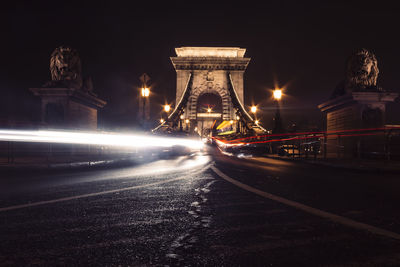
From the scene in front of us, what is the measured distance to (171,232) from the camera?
2621 mm

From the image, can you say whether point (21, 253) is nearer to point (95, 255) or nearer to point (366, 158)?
point (95, 255)

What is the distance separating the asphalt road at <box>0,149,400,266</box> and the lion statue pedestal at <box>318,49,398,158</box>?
1171 cm

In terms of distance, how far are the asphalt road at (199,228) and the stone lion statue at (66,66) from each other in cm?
1479

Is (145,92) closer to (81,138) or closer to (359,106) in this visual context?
(81,138)

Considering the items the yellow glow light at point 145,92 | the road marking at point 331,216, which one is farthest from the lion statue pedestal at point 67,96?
the road marking at point 331,216

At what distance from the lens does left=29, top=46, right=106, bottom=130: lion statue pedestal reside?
16.4 m

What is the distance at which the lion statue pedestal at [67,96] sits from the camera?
1642cm

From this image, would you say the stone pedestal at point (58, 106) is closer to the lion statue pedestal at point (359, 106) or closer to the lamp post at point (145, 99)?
the lamp post at point (145, 99)

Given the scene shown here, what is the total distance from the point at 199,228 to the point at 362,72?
57.1ft

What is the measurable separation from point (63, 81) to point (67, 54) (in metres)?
2.20

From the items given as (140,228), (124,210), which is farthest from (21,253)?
(124,210)

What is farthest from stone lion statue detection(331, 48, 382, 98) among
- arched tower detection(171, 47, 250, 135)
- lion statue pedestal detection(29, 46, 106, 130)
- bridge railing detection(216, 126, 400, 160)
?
arched tower detection(171, 47, 250, 135)

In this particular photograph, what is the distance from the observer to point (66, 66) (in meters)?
17.9

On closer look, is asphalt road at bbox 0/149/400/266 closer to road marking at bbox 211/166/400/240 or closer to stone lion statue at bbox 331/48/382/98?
road marking at bbox 211/166/400/240
